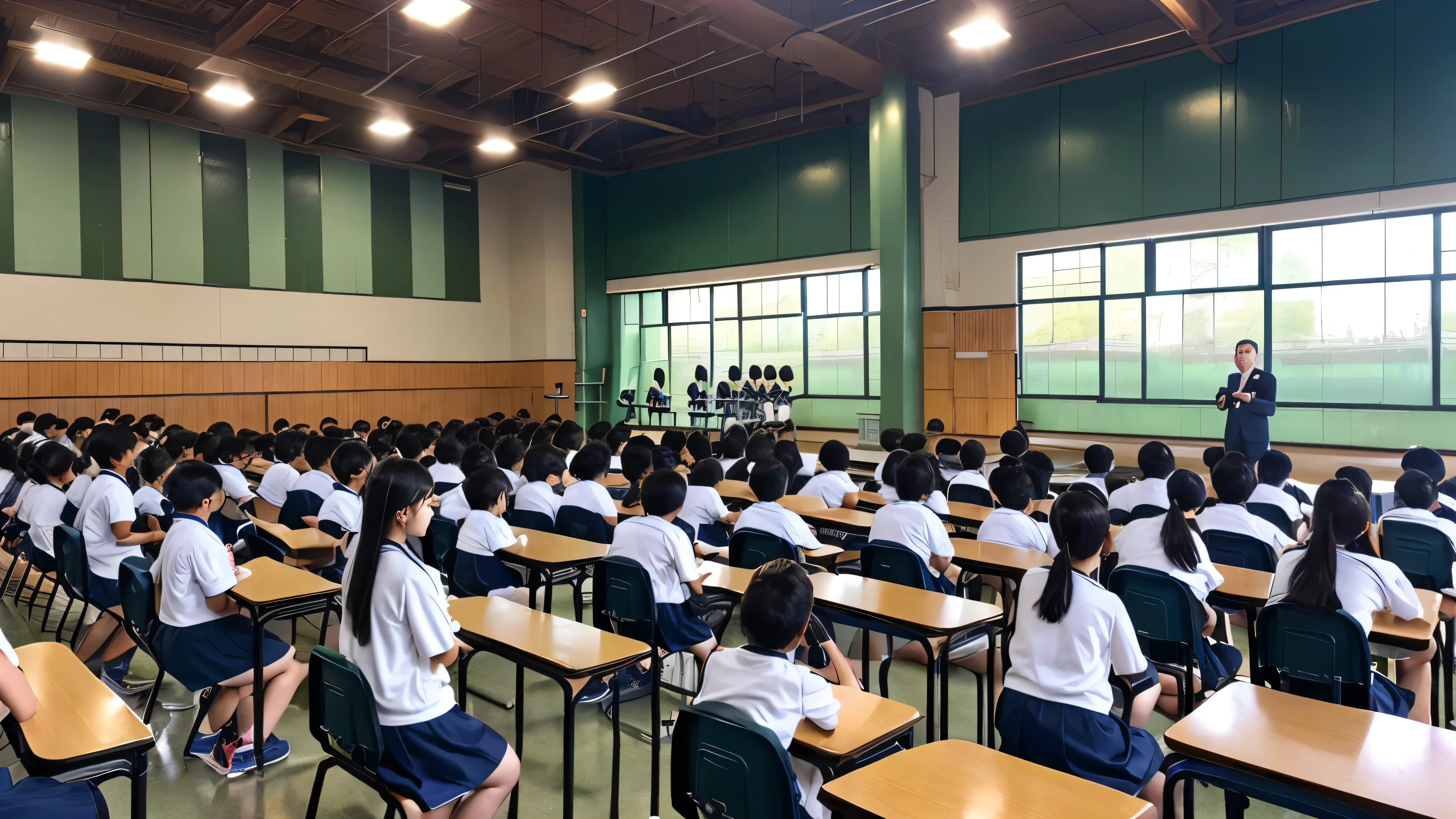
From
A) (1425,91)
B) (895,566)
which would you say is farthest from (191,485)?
(1425,91)

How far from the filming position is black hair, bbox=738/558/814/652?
1889 millimetres

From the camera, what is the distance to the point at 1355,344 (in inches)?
374

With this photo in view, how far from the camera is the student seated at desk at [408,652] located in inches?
82.1

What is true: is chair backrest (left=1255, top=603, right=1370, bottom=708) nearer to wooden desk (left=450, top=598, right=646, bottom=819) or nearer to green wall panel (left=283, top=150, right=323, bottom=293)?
wooden desk (left=450, top=598, right=646, bottom=819)

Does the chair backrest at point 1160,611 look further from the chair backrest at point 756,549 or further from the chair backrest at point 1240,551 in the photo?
the chair backrest at point 756,549

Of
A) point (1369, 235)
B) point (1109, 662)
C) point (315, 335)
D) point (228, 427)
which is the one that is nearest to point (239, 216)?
point (315, 335)

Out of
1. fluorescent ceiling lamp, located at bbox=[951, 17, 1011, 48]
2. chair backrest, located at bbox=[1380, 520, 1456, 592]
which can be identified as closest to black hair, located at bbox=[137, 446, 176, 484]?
chair backrest, located at bbox=[1380, 520, 1456, 592]

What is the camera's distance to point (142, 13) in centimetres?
981

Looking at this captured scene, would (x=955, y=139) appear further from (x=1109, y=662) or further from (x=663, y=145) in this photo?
(x=1109, y=662)

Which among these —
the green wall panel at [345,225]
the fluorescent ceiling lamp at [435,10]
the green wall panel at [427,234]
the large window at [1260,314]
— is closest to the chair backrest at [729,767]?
the fluorescent ceiling lamp at [435,10]

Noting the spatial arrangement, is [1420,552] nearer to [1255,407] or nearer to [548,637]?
[1255,407]

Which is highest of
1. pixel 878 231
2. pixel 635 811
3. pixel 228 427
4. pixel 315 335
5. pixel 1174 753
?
pixel 878 231

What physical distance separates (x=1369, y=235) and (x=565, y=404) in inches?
521

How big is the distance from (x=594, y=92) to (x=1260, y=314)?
8.67m
